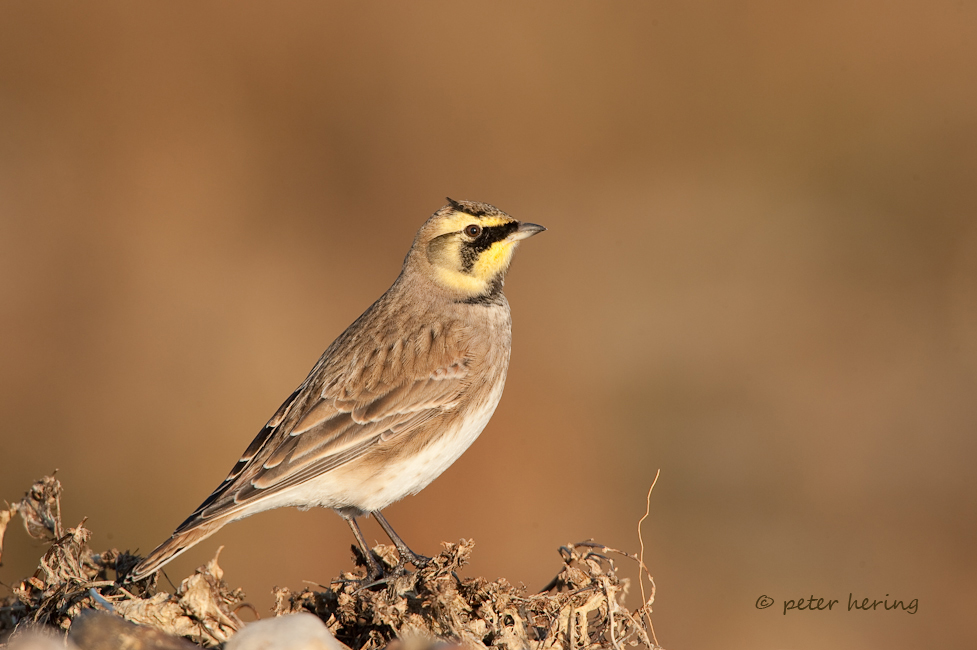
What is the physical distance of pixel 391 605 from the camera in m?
3.85

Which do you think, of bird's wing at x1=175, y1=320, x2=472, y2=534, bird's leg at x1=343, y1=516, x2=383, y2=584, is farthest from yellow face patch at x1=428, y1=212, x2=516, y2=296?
bird's leg at x1=343, y1=516, x2=383, y2=584

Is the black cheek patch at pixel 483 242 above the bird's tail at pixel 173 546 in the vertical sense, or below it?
above

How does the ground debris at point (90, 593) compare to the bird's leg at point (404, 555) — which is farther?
the bird's leg at point (404, 555)

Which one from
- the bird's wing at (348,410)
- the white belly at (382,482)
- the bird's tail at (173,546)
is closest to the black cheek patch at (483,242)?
the bird's wing at (348,410)

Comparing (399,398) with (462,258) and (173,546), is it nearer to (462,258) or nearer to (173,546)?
(462,258)

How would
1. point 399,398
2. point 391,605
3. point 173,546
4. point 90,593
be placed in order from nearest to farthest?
point 391,605 → point 90,593 → point 173,546 → point 399,398

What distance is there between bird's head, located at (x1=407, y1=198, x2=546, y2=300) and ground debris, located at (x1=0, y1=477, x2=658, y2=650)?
255cm

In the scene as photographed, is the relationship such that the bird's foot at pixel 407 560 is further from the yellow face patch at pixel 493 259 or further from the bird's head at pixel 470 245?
the yellow face patch at pixel 493 259

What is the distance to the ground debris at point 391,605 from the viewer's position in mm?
3768

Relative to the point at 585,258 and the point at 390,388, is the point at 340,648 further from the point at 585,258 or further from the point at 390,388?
the point at 585,258

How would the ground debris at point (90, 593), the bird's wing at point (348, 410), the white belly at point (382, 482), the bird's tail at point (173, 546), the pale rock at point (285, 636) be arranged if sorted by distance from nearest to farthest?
the pale rock at point (285, 636) → the ground debris at point (90, 593) → the bird's tail at point (173, 546) → the bird's wing at point (348, 410) → the white belly at point (382, 482)

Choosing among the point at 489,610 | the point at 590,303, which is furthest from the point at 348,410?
the point at 590,303

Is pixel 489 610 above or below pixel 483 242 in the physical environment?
below

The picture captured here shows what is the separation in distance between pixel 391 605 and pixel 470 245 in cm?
301
